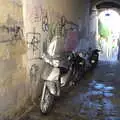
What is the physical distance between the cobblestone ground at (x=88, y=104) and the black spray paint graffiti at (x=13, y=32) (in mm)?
1513

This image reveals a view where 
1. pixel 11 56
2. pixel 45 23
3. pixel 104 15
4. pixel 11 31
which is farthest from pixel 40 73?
pixel 104 15

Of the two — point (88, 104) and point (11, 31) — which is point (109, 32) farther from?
point (11, 31)

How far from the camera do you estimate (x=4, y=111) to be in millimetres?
4652

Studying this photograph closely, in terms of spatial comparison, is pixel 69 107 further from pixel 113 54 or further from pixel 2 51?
pixel 113 54

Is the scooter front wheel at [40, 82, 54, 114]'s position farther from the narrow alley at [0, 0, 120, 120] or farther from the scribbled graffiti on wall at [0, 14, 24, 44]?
the scribbled graffiti on wall at [0, 14, 24, 44]

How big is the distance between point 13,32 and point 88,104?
2660mm

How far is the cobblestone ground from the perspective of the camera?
219 inches

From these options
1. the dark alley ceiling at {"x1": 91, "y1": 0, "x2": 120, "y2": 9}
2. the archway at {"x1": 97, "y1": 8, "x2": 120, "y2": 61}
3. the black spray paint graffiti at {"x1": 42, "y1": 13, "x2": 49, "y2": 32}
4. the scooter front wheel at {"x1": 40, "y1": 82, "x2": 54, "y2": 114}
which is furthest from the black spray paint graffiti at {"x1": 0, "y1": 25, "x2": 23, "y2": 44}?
the archway at {"x1": 97, "y1": 8, "x2": 120, "y2": 61}

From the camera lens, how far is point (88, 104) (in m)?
6.55

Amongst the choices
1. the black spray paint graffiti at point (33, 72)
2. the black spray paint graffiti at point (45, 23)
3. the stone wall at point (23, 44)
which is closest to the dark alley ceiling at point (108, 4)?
the stone wall at point (23, 44)

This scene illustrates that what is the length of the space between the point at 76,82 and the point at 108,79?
1.69 meters

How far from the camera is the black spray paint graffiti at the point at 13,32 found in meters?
4.61

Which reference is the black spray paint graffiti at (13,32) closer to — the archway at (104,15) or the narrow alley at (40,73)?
the narrow alley at (40,73)

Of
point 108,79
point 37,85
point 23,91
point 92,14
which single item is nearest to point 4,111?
point 23,91
